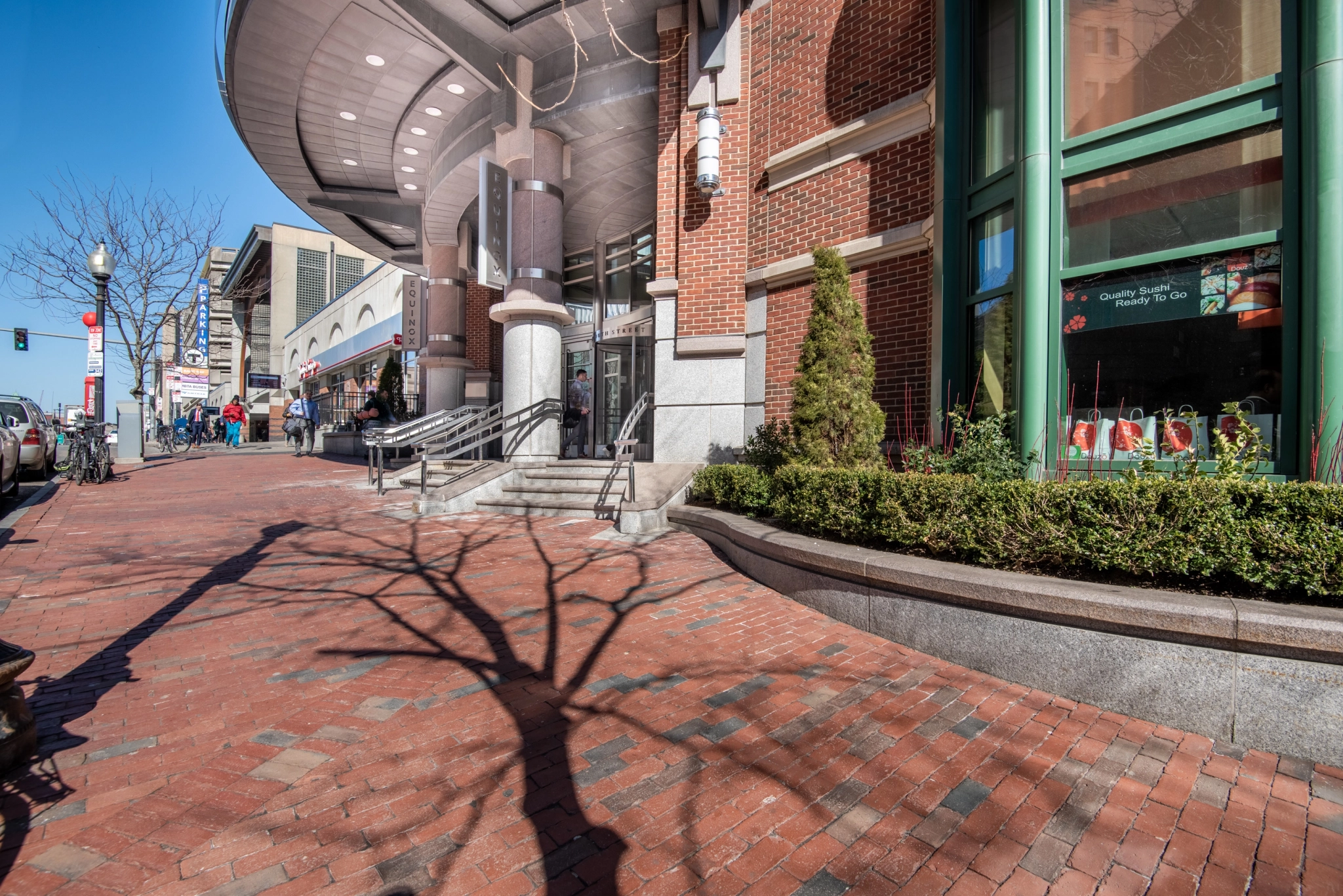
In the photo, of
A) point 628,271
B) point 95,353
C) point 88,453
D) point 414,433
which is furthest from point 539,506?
point 95,353

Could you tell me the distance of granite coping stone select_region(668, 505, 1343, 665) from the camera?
2.80 m

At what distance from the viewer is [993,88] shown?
623 cm

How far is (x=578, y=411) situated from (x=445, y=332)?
230 inches

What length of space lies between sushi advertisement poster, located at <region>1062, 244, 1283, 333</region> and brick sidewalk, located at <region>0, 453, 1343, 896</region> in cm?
313

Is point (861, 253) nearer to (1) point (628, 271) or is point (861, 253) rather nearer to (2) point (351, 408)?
(1) point (628, 271)

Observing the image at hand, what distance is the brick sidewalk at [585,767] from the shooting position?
6.91 feet

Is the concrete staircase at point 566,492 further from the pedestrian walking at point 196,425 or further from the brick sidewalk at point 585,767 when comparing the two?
the pedestrian walking at point 196,425

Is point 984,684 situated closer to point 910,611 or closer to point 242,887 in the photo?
point 910,611

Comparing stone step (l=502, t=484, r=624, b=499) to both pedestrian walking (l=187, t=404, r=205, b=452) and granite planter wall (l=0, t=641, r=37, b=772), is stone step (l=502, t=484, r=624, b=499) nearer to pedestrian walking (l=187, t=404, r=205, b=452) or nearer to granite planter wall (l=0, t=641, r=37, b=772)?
granite planter wall (l=0, t=641, r=37, b=772)

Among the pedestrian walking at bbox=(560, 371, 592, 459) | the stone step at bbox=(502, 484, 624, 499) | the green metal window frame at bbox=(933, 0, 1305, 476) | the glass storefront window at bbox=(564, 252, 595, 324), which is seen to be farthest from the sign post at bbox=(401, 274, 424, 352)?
the green metal window frame at bbox=(933, 0, 1305, 476)

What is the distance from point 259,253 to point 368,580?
5647cm

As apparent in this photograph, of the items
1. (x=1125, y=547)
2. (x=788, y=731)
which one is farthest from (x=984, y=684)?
(x=788, y=731)

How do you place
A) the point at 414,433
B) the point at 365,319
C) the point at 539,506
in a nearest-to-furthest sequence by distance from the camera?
the point at 539,506, the point at 414,433, the point at 365,319

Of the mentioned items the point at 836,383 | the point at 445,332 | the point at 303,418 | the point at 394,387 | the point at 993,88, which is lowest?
the point at 836,383
